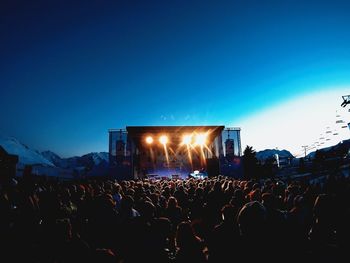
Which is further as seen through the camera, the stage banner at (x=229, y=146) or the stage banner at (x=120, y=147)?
the stage banner at (x=229, y=146)

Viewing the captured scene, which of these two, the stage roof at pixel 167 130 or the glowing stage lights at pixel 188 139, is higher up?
the stage roof at pixel 167 130

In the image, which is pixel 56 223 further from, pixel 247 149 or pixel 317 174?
pixel 247 149

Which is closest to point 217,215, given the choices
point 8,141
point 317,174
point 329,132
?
point 317,174

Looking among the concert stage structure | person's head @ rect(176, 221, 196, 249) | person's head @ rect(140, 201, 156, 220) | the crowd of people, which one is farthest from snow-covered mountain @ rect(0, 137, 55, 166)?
person's head @ rect(176, 221, 196, 249)

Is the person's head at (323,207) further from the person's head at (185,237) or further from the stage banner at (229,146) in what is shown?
the stage banner at (229,146)

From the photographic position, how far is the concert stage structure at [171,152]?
31828mm

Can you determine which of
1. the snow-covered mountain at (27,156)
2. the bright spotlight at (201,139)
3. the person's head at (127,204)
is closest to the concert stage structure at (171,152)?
the bright spotlight at (201,139)

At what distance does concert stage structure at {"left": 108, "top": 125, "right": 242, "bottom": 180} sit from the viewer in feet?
104

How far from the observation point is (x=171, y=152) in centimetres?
4109

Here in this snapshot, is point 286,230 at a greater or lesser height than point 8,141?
lesser

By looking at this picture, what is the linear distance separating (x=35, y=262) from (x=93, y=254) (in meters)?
0.94

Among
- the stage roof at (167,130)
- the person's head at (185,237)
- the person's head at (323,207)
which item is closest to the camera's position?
the person's head at (185,237)

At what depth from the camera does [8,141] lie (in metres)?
192

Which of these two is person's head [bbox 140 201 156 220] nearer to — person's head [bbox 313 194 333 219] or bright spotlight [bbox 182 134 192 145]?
person's head [bbox 313 194 333 219]
